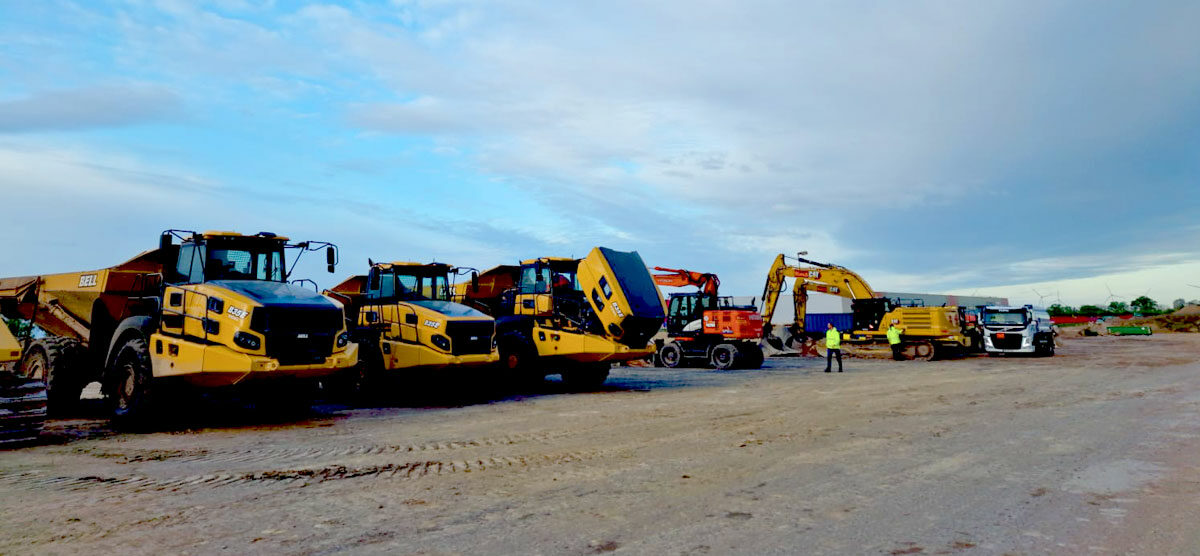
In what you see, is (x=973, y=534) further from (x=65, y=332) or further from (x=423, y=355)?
(x=65, y=332)

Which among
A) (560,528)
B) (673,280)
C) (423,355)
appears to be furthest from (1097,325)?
(560,528)

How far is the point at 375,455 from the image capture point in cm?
829

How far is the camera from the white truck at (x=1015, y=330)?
1151 inches

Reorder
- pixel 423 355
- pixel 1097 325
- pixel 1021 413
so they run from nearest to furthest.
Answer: pixel 1021 413, pixel 423 355, pixel 1097 325

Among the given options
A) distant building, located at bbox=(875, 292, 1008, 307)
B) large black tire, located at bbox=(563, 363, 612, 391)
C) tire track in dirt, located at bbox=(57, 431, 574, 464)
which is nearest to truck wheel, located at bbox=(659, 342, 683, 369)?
large black tire, located at bbox=(563, 363, 612, 391)

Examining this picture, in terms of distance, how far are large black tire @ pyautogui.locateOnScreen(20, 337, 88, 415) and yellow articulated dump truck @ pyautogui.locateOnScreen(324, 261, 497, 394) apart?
13.9ft

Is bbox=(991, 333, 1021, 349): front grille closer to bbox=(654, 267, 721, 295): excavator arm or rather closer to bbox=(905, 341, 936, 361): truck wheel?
bbox=(905, 341, 936, 361): truck wheel

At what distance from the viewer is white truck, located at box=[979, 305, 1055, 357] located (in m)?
29.2

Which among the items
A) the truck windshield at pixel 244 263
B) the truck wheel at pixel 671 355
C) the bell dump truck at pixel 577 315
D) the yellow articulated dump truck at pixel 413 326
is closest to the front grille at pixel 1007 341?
the truck wheel at pixel 671 355

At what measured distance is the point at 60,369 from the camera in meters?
12.0

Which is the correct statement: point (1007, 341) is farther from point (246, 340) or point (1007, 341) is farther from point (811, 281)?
→ point (246, 340)

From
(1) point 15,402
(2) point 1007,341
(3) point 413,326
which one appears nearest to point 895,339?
(2) point 1007,341

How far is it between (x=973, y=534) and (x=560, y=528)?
111 inches

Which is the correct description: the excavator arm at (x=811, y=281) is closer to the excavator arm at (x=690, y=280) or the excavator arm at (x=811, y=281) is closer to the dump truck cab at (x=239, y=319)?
the excavator arm at (x=690, y=280)
